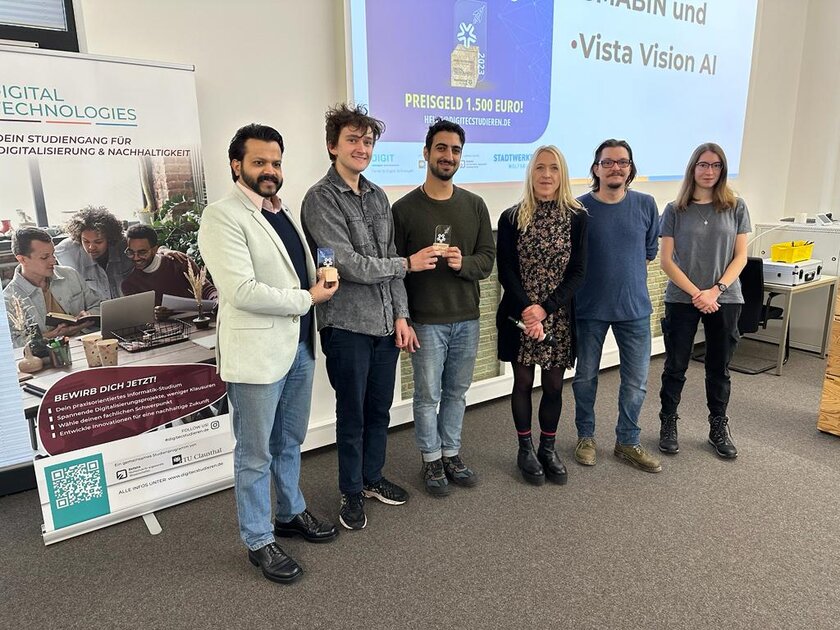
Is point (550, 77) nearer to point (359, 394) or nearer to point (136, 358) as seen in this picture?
point (359, 394)

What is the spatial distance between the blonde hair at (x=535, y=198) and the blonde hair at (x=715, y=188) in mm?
726

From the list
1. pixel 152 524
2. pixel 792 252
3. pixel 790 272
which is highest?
pixel 792 252

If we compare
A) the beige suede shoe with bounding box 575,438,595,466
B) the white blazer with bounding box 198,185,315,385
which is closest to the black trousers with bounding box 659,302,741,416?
the beige suede shoe with bounding box 575,438,595,466

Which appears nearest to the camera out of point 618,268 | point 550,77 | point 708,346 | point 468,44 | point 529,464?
point 618,268

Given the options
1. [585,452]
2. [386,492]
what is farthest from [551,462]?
[386,492]

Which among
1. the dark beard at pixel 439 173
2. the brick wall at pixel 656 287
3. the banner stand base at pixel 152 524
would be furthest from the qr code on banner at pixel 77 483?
the brick wall at pixel 656 287

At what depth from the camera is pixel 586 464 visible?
2.94 meters

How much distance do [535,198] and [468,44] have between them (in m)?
1.19

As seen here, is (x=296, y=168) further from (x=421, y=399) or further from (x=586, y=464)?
(x=586, y=464)

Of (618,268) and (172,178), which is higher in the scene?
(172,178)

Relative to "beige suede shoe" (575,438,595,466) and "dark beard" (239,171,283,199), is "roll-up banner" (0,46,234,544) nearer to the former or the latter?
"dark beard" (239,171,283,199)

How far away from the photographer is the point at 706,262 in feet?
9.44

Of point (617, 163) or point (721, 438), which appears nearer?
point (617, 163)

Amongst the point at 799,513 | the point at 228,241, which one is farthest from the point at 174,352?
the point at 799,513
